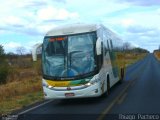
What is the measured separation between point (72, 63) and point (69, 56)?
0.33 meters

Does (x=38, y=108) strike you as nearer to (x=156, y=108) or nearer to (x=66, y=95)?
(x=66, y=95)

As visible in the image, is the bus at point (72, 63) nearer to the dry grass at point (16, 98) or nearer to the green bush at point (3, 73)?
the dry grass at point (16, 98)

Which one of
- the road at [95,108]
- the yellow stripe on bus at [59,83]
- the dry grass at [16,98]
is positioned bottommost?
the dry grass at [16,98]

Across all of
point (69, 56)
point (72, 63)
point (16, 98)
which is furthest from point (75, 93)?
point (16, 98)

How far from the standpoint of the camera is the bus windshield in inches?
742

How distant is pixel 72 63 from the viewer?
18906mm

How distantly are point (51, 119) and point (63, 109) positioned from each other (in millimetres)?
2936

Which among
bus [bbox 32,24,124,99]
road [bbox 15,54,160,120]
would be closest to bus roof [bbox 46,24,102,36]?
bus [bbox 32,24,124,99]

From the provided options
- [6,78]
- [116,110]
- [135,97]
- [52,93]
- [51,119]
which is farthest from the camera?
[6,78]

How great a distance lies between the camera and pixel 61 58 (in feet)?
62.2

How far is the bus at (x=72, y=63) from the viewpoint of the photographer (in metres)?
18.6

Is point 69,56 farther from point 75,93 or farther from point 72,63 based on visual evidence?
point 75,93

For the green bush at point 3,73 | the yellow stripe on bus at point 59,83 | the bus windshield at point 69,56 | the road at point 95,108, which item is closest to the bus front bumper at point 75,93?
the yellow stripe on bus at point 59,83

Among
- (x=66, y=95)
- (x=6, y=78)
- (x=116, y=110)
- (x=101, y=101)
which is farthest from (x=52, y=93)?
(x=6, y=78)
